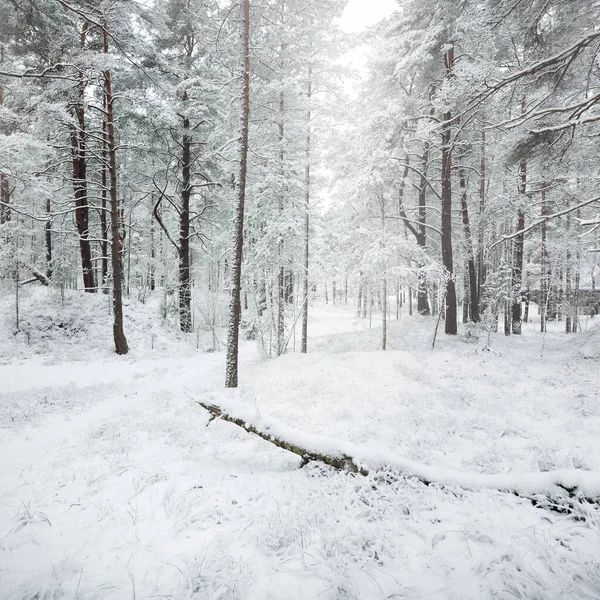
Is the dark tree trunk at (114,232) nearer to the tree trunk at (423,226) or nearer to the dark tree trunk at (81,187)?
the dark tree trunk at (81,187)

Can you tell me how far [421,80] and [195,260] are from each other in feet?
80.3

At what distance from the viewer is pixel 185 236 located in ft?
59.1

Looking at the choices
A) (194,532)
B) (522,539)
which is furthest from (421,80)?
(194,532)

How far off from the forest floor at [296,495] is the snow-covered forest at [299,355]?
4 cm

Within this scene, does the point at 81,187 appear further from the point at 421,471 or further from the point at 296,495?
the point at 421,471

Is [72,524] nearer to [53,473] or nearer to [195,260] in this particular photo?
[53,473]

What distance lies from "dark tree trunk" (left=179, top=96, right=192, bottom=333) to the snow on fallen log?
14050mm

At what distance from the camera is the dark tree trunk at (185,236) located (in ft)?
57.3

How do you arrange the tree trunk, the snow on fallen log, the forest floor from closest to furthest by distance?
the forest floor, the snow on fallen log, the tree trunk

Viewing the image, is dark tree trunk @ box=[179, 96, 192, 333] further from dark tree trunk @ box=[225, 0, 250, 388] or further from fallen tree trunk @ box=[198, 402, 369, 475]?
fallen tree trunk @ box=[198, 402, 369, 475]

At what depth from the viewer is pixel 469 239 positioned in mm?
15742

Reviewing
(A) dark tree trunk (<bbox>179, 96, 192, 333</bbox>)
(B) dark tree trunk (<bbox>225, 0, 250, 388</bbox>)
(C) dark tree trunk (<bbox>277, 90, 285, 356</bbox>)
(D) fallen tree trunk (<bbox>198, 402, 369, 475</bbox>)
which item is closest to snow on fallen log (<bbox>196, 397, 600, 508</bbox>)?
(D) fallen tree trunk (<bbox>198, 402, 369, 475</bbox>)

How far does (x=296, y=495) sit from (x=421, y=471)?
5.52ft

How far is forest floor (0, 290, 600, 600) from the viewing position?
2676 mm
